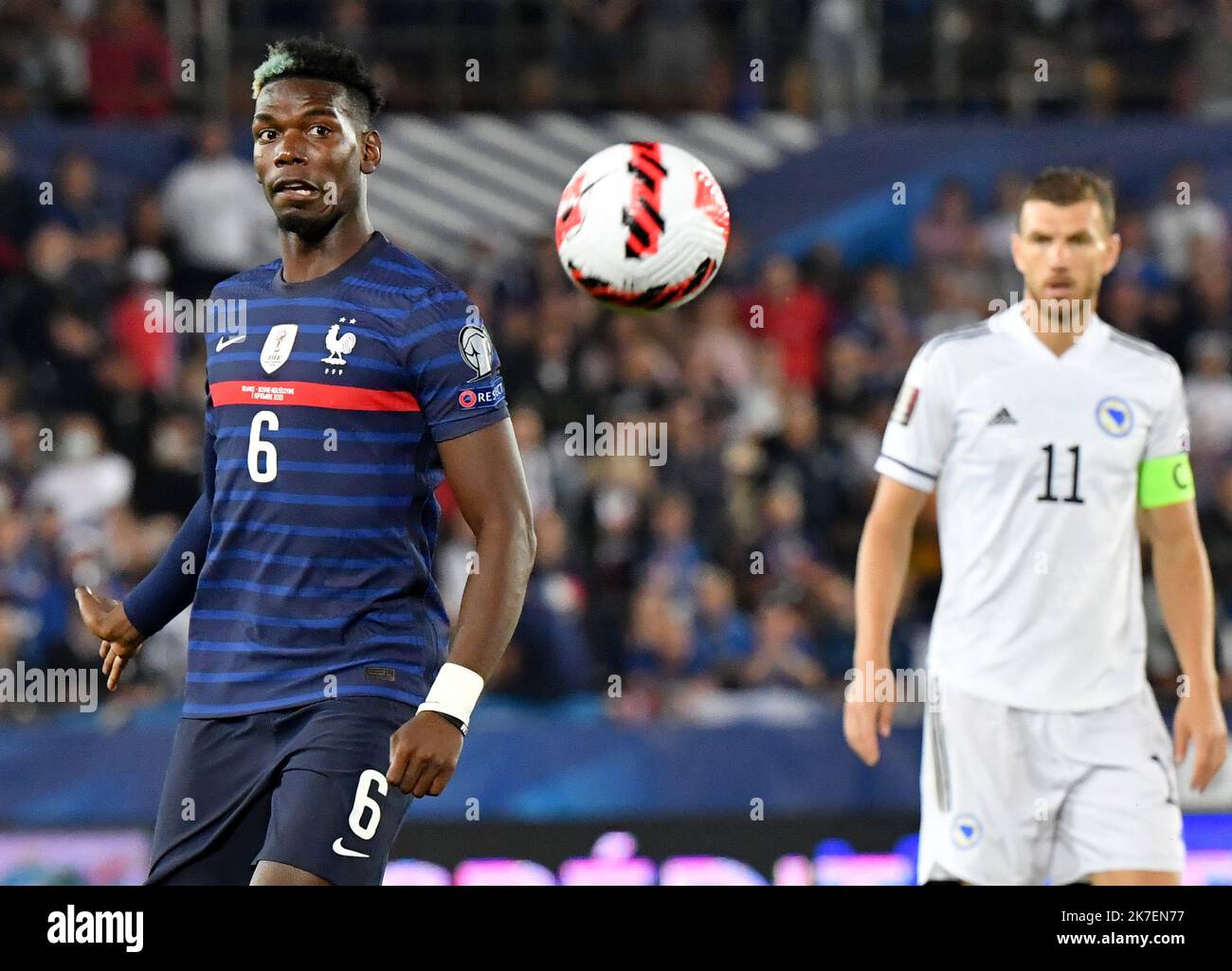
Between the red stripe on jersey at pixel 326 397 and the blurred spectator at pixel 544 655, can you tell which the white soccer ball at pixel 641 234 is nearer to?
the red stripe on jersey at pixel 326 397

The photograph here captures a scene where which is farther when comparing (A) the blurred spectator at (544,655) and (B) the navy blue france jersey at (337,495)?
(A) the blurred spectator at (544,655)

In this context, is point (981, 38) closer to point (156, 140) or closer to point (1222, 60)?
point (1222, 60)

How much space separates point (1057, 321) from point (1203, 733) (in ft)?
3.99

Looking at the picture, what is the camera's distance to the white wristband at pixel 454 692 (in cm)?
379

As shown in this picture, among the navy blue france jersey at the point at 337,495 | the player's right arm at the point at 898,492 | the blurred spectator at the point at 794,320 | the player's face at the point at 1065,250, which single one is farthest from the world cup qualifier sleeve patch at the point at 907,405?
the blurred spectator at the point at 794,320

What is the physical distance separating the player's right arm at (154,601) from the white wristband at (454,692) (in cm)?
89

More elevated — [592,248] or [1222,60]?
[1222,60]

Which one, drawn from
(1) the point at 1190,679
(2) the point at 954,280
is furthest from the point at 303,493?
(2) the point at 954,280

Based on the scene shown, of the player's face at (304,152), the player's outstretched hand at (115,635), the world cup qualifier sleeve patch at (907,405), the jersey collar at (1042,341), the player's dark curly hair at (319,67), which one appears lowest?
the player's outstretched hand at (115,635)

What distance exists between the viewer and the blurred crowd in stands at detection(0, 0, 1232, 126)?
12.9m

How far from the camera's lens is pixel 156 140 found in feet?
40.1

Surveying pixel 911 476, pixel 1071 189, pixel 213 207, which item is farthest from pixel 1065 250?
pixel 213 207

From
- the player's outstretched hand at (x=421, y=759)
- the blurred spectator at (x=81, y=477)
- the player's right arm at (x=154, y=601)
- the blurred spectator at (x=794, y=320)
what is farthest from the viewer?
the blurred spectator at (x=794, y=320)
